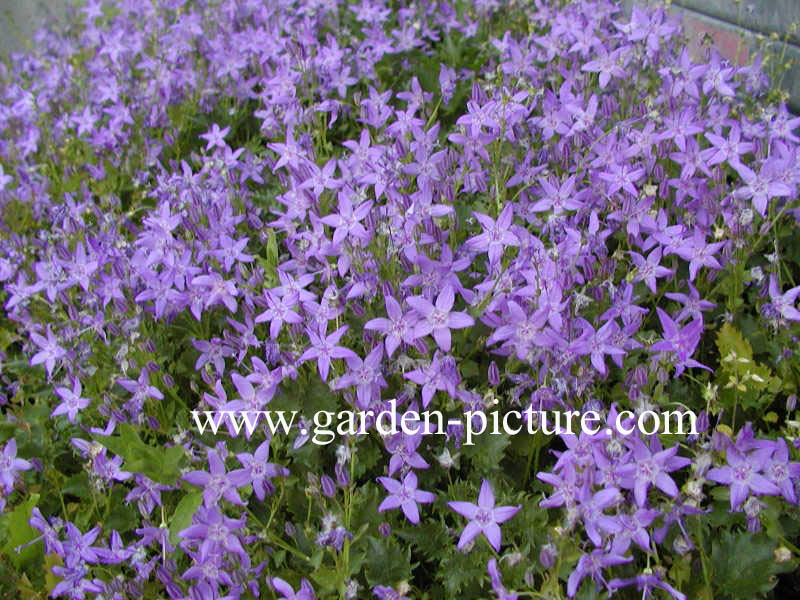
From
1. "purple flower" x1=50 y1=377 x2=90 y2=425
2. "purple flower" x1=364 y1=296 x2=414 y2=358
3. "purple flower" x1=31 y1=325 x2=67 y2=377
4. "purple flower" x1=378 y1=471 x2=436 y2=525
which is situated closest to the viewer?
"purple flower" x1=378 y1=471 x2=436 y2=525

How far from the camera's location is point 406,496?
1.96 metres

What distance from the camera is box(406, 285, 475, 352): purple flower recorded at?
2010 millimetres

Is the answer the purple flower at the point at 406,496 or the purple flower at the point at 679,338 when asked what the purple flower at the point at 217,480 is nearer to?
the purple flower at the point at 406,496

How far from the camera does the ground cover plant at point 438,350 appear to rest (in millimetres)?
1852

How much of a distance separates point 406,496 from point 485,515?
21 centimetres

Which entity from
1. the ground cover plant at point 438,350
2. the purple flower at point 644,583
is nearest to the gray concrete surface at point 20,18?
the ground cover plant at point 438,350

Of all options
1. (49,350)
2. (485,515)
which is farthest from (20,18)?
(485,515)

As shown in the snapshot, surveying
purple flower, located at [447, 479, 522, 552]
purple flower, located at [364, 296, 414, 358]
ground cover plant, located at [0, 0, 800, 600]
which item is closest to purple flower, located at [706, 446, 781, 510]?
ground cover plant, located at [0, 0, 800, 600]

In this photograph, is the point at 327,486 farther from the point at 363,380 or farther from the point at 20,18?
the point at 20,18

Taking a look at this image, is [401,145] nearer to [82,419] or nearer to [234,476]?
[234,476]

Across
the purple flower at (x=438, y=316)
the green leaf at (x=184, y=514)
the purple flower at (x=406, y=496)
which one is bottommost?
the green leaf at (x=184, y=514)

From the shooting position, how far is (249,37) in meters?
3.97

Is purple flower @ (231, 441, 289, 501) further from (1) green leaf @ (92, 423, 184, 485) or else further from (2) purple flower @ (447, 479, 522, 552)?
(2) purple flower @ (447, 479, 522, 552)

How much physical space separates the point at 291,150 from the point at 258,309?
62cm
